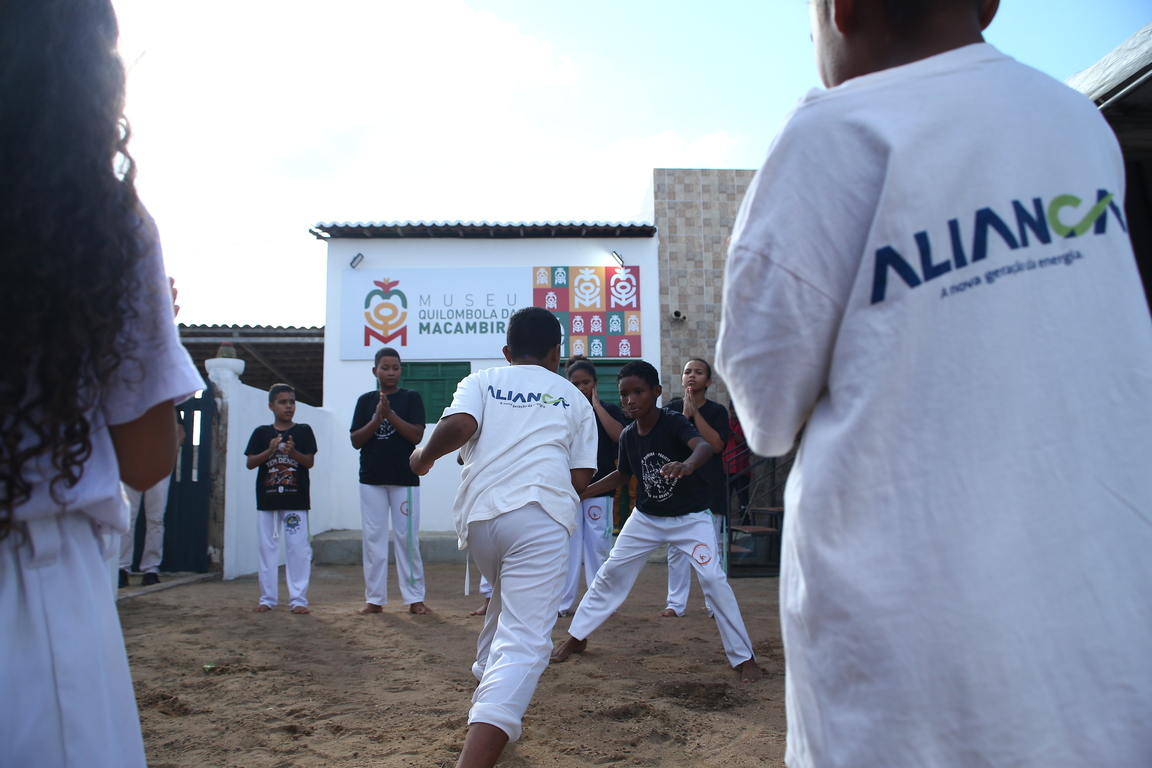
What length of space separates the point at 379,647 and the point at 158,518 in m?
3.94

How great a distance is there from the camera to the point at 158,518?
7.38 metres

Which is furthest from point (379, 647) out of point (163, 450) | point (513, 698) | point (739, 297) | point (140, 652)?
point (739, 297)

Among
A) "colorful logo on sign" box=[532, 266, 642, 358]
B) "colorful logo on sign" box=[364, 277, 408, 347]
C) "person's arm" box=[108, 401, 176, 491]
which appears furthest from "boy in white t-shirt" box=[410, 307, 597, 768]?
"colorful logo on sign" box=[364, 277, 408, 347]

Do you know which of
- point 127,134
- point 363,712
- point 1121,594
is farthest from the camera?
point 363,712

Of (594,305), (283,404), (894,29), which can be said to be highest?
(594,305)

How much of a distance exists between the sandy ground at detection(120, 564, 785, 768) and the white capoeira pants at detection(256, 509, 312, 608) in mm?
206

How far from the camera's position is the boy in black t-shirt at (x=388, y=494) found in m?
6.01

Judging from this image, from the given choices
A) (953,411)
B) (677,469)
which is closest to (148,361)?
(953,411)

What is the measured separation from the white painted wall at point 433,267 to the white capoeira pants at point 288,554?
16.2 ft

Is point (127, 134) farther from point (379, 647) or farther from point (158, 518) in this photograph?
point (158, 518)

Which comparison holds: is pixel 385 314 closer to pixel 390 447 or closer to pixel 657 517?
pixel 390 447

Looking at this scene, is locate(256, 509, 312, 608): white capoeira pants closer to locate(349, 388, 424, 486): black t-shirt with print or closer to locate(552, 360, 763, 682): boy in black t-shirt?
locate(349, 388, 424, 486): black t-shirt with print

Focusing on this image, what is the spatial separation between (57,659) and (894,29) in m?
1.40

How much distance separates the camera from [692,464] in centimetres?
403
